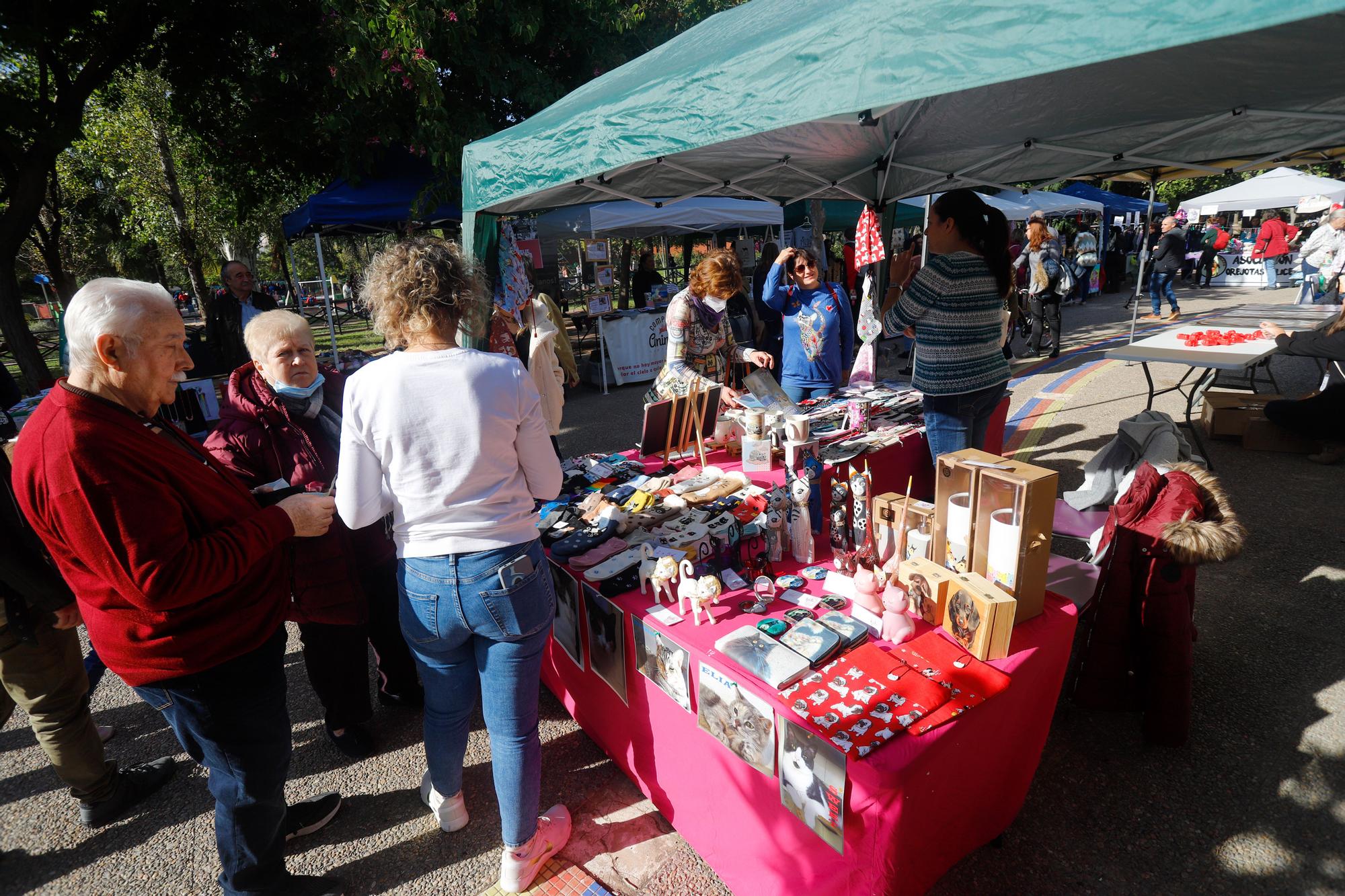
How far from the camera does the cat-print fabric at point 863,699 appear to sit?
1432 millimetres

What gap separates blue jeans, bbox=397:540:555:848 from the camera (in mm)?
1603

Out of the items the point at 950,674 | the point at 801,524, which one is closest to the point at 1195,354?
the point at 801,524

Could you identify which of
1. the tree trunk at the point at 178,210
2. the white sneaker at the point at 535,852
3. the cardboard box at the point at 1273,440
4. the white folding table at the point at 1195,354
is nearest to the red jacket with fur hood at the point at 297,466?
the white sneaker at the point at 535,852

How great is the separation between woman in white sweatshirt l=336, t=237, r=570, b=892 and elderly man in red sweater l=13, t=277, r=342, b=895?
0.99 feet

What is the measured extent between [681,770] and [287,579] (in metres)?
1.29

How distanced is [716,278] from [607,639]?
227cm

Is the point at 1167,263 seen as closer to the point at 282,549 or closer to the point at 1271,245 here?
the point at 1271,245

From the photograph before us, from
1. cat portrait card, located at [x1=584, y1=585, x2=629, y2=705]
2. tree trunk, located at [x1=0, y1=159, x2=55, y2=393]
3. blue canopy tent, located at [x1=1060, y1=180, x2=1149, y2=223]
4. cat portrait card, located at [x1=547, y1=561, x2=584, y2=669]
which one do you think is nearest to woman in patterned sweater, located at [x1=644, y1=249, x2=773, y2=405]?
cat portrait card, located at [x1=547, y1=561, x2=584, y2=669]

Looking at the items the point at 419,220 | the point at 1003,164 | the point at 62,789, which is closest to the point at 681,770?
the point at 62,789

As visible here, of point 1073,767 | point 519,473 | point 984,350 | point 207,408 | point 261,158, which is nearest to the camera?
point 519,473

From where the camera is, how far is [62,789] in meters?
2.53

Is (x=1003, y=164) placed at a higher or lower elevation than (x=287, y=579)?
higher

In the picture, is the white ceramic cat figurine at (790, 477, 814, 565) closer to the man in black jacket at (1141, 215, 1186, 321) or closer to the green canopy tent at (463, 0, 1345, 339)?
the green canopy tent at (463, 0, 1345, 339)

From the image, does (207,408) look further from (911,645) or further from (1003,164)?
(1003,164)
